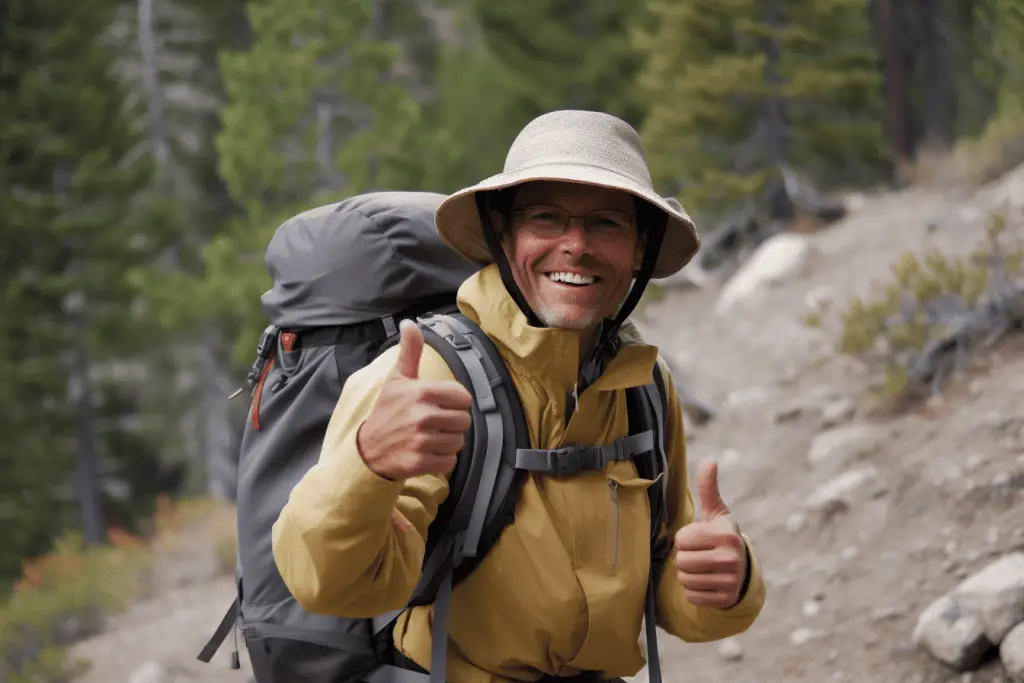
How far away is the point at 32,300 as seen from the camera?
1795 cm

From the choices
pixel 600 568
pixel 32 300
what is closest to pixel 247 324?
pixel 32 300

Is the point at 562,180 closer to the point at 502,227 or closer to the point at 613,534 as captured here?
the point at 502,227

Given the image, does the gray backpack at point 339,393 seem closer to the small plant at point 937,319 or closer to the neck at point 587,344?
the neck at point 587,344

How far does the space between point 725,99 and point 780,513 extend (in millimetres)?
9265

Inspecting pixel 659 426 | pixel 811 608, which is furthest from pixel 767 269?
pixel 659 426

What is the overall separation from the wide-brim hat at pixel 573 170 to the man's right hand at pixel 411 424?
22.8 inches

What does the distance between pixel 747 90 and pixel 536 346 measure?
12315 millimetres

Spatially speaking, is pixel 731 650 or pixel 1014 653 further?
pixel 731 650

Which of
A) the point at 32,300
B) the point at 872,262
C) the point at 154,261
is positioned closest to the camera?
the point at 872,262

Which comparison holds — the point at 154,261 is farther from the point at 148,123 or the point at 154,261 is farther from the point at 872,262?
the point at 872,262

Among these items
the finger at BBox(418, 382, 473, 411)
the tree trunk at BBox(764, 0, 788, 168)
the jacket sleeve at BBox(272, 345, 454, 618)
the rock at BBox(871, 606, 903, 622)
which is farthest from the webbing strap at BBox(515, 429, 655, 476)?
the tree trunk at BBox(764, 0, 788, 168)

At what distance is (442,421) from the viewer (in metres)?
1.92

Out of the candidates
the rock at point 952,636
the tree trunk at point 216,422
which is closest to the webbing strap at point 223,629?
the rock at point 952,636

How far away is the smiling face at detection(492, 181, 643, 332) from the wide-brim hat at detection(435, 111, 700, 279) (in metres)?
0.07
